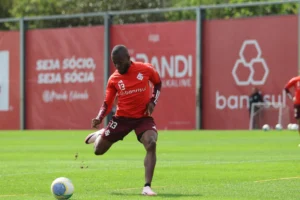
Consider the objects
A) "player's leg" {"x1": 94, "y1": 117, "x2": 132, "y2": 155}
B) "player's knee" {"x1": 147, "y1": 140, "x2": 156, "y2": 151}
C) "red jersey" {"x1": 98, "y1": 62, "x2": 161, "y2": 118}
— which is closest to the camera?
"player's knee" {"x1": 147, "y1": 140, "x2": 156, "y2": 151}

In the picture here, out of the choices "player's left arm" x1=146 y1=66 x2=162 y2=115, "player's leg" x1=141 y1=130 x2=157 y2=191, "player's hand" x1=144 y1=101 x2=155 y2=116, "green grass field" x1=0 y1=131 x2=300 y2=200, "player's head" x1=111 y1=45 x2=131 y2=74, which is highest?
"player's head" x1=111 y1=45 x2=131 y2=74

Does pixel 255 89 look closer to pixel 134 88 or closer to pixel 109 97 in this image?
pixel 109 97

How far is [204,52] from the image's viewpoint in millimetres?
49938

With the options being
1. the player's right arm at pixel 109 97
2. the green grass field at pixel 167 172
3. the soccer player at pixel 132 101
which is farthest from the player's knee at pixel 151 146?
the player's right arm at pixel 109 97

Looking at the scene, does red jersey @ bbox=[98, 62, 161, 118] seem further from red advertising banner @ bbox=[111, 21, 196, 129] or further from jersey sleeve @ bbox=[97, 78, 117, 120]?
red advertising banner @ bbox=[111, 21, 196, 129]

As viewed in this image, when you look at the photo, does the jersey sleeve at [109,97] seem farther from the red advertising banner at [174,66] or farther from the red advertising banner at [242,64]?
the red advertising banner at [174,66]

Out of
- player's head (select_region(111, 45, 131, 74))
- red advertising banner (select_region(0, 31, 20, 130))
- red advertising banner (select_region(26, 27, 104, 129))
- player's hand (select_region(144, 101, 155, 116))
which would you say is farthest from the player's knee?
red advertising banner (select_region(0, 31, 20, 130))

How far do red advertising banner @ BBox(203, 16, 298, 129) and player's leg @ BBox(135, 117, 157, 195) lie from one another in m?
32.3

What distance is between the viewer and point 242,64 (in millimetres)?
48281

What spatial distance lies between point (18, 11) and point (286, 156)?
62.6m

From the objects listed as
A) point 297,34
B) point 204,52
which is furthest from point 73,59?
point 297,34

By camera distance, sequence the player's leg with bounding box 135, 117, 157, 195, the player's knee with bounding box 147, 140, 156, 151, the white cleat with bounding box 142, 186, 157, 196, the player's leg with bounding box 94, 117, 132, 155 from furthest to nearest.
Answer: the player's leg with bounding box 94, 117, 132, 155
the player's knee with bounding box 147, 140, 156, 151
the player's leg with bounding box 135, 117, 157, 195
the white cleat with bounding box 142, 186, 157, 196

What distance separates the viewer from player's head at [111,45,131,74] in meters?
14.2

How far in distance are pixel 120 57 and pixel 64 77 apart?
135ft
